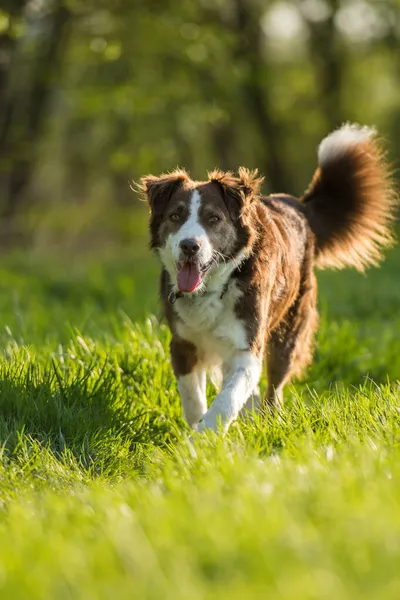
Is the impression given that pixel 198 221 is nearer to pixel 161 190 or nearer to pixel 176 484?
pixel 161 190

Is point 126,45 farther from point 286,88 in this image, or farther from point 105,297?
point 286,88

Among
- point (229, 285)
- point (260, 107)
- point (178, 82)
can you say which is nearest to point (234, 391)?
point (229, 285)

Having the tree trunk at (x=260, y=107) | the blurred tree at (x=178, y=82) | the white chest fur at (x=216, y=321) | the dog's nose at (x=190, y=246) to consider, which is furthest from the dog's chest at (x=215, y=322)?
the tree trunk at (x=260, y=107)

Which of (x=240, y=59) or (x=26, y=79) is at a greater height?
(x=240, y=59)

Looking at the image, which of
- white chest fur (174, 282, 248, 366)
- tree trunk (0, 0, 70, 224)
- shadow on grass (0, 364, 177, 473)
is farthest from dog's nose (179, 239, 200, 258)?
tree trunk (0, 0, 70, 224)

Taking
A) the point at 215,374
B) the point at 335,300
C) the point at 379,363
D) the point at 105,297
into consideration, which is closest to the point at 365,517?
the point at 215,374

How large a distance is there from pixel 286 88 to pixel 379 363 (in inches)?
837

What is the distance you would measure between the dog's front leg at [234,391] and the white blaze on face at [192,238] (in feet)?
2.00

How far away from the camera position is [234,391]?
191 inches

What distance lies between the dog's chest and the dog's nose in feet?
1.38

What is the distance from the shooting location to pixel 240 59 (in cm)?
1822

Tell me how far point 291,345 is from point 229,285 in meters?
1.01

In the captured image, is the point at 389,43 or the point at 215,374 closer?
the point at 215,374

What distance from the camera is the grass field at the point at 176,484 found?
244cm
